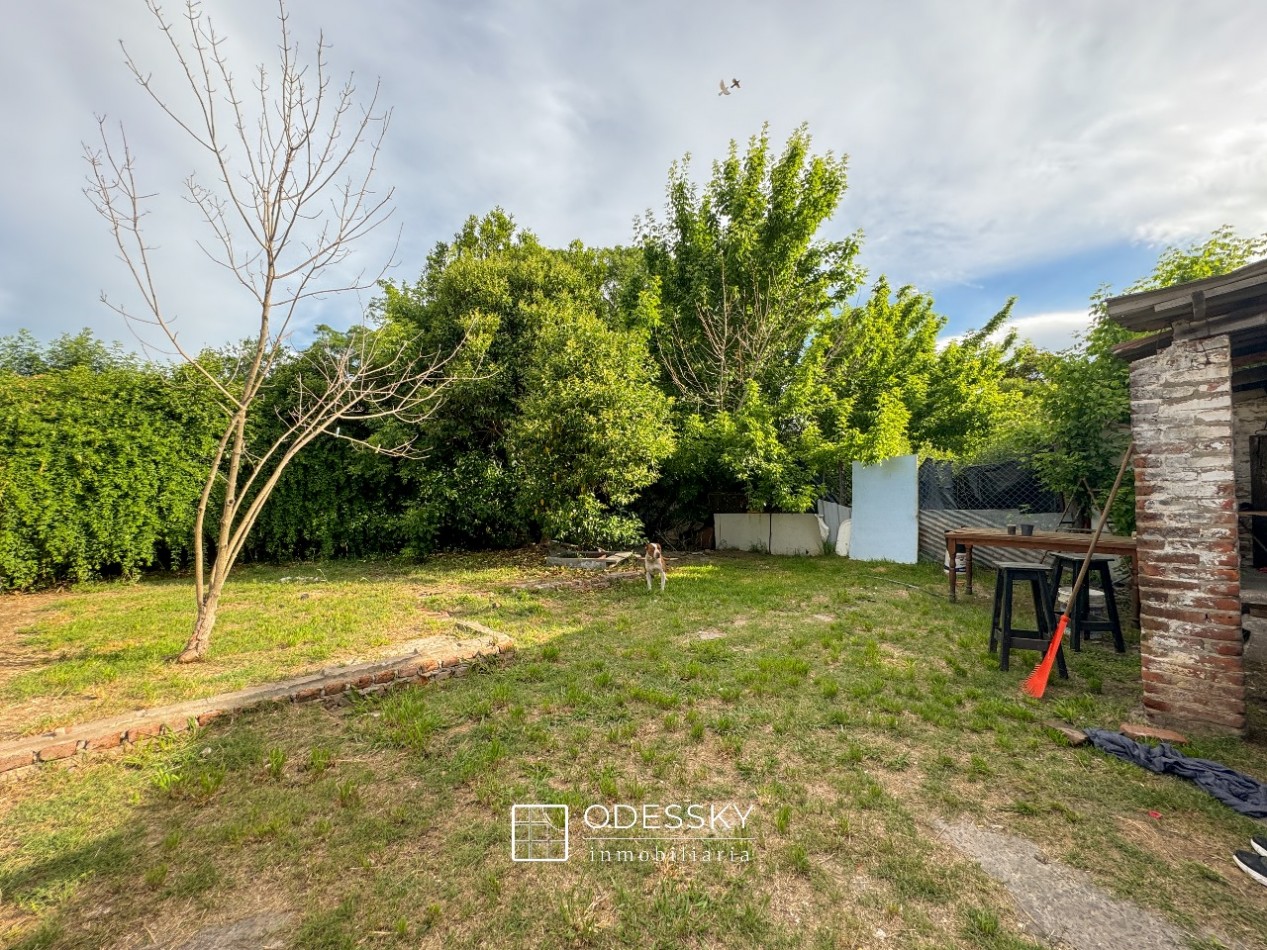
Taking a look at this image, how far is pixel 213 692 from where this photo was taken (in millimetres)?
3432

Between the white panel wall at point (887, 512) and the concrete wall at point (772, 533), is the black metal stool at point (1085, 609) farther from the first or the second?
the concrete wall at point (772, 533)

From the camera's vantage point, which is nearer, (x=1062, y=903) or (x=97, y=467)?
(x=1062, y=903)

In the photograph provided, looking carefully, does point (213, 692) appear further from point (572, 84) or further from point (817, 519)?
point (817, 519)

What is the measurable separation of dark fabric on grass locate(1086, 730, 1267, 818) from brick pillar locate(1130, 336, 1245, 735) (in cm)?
50

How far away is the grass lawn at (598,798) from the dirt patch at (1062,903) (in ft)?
0.25

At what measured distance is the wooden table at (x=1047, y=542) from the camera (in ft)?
15.0

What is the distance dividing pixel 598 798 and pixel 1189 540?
151 inches

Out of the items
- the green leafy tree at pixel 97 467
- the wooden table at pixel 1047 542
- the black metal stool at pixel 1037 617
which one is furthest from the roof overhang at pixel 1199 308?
the green leafy tree at pixel 97 467

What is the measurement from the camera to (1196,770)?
8.32 feet

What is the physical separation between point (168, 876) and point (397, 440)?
8.34m

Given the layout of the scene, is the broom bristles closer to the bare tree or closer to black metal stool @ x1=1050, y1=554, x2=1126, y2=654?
black metal stool @ x1=1050, y1=554, x2=1126, y2=654

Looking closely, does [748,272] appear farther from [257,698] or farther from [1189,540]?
[257,698]

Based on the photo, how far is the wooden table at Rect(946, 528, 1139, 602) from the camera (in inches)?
180

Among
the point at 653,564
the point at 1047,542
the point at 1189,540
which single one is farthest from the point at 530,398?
the point at 1189,540
